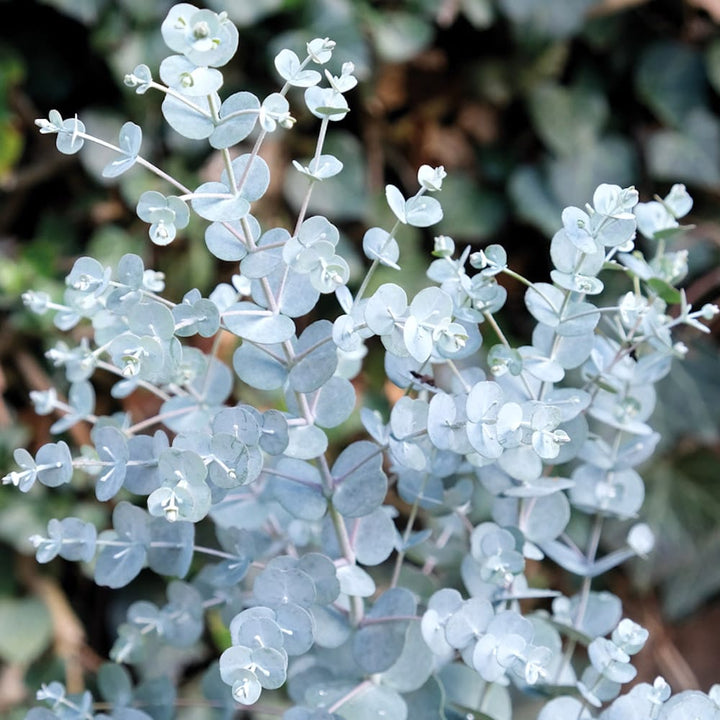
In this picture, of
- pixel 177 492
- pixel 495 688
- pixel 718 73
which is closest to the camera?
pixel 177 492

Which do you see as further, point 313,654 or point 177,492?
point 313,654

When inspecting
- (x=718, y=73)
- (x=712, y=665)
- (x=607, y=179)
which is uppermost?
(x=718, y=73)

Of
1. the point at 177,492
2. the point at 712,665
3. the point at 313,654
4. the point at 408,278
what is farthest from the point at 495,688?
the point at 712,665

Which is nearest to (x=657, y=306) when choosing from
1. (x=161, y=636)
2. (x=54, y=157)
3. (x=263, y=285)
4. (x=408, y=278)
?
(x=263, y=285)

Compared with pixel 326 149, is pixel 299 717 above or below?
above

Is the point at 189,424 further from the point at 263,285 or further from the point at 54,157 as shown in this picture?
the point at 54,157

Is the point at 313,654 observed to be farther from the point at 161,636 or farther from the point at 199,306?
the point at 199,306

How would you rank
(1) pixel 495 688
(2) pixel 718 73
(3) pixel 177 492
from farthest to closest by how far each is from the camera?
(2) pixel 718 73
(1) pixel 495 688
(3) pixel 177 492
